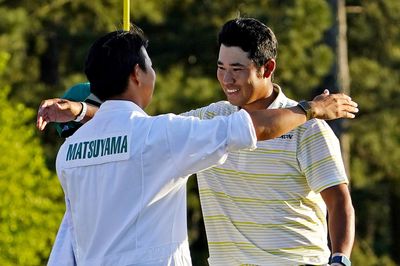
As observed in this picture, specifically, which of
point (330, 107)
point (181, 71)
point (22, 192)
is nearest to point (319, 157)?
point (330, 107)

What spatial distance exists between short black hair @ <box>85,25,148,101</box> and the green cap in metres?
0.63

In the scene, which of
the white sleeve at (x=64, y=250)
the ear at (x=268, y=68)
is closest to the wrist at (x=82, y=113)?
the white sleeve at (x=64, y=250)

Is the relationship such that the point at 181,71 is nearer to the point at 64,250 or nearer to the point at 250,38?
the point at 250,38

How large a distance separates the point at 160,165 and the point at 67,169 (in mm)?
368

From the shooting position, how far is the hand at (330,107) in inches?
202

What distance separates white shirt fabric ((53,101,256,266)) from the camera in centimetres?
473

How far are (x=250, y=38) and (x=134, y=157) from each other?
1261mm

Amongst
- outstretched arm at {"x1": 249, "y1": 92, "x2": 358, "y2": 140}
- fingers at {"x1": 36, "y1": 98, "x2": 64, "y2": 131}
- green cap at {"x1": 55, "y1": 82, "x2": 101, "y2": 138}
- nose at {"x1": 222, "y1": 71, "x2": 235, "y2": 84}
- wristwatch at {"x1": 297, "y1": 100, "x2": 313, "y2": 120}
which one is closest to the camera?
outstretched arm at {"x1": 249, "y1": 92, "x2": 358, "y2": 140}

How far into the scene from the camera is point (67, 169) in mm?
4941

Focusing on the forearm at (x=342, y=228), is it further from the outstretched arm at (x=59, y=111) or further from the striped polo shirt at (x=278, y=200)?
the outstretched arm at (x=59, y=111)

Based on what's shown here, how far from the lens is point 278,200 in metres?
5.74

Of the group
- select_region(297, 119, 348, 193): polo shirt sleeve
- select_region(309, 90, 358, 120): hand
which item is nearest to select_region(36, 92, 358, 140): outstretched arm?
select_region(309, 90, 358, 120): hand

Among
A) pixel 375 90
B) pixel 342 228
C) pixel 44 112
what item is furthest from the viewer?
pixel 375 90

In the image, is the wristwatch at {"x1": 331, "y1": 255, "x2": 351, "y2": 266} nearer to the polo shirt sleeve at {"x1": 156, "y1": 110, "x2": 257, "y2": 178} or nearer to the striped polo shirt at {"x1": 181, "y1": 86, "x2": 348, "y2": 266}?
the striped polo shirt at {"x1": 181, "y1": 86, "x2": 348, "y2": 266}
